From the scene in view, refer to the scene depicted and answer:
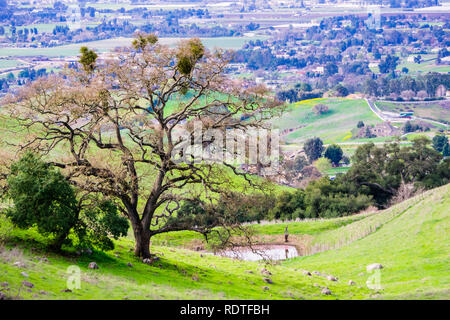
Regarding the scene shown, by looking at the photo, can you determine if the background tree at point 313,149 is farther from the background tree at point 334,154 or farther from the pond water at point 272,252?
the pond water at point 272,252

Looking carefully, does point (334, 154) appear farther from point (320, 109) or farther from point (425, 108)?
point (425, 108)

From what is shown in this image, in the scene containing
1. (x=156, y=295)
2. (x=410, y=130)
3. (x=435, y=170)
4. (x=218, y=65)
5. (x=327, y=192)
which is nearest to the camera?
(x=156, y=295)

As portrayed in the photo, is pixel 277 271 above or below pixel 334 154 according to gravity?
above

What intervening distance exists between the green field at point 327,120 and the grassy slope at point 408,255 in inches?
4586

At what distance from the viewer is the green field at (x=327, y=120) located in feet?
544

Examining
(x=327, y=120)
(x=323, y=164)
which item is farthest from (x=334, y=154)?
(x=327, y=120)

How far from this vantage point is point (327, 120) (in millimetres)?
181875

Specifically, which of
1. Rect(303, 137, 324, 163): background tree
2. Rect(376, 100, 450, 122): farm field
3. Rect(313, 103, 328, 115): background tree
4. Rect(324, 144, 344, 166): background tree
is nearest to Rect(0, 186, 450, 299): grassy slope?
Rect(324, 144, 344, 166): background tree

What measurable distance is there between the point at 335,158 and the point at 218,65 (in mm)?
103910

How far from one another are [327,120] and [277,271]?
15661cm

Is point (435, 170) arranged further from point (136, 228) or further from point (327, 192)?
point (136, 228)

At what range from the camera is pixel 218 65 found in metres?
25.9
